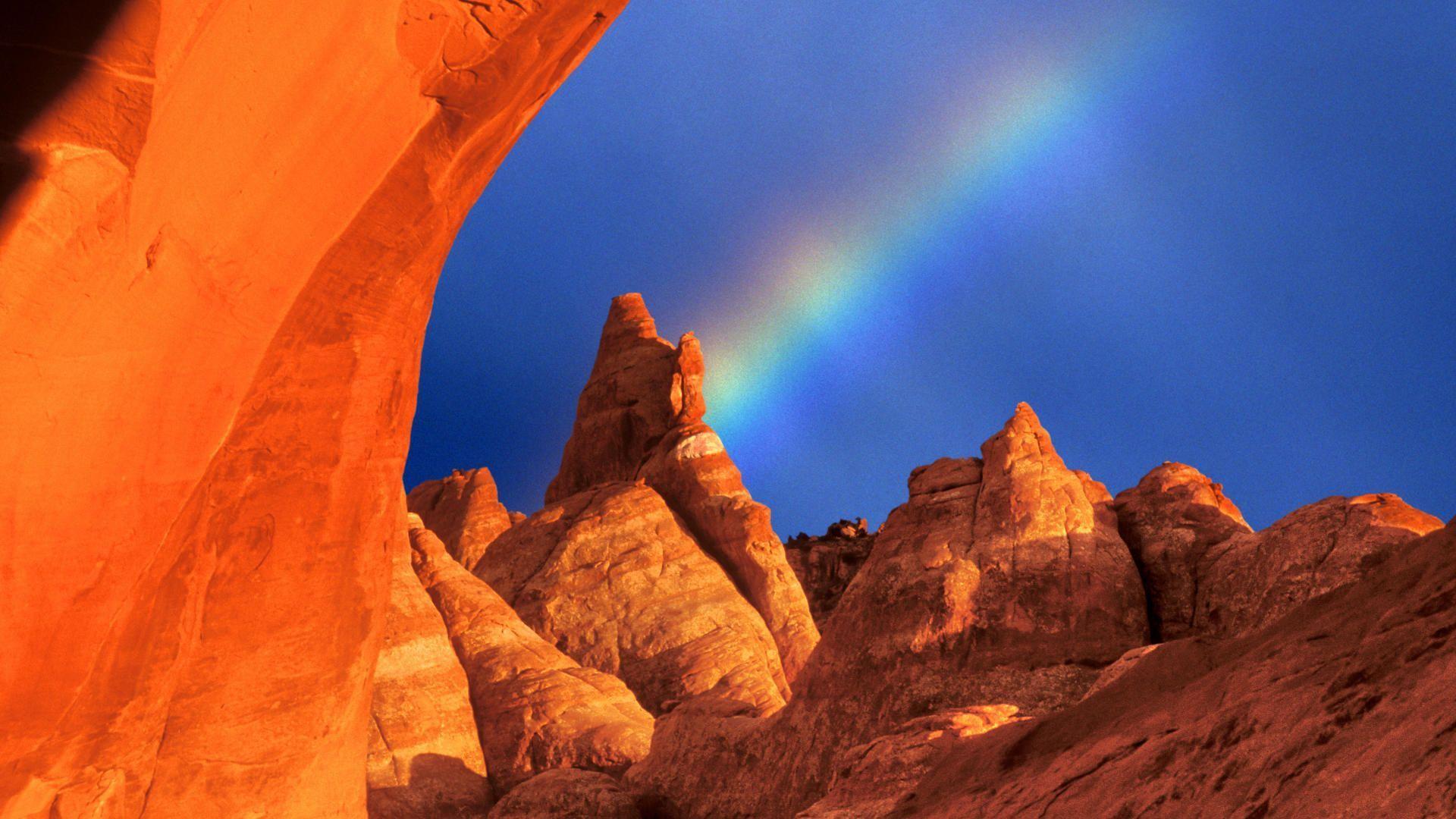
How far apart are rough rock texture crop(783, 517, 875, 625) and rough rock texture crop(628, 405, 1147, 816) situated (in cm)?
1571

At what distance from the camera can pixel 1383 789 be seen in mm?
2928

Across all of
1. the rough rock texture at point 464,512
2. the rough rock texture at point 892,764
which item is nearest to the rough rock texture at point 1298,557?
the rough rock texture at point 892,764

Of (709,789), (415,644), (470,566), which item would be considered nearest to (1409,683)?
(709,789)

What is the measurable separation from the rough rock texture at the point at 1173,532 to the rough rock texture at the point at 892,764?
4.30 m

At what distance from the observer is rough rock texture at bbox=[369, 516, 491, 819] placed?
53.3 feet

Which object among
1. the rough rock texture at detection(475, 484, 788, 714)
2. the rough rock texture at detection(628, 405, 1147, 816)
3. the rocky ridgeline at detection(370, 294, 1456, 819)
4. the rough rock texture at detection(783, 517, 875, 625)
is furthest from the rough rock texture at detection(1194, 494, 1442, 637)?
the rough rock texture at detection(783, 517, 875, 625)

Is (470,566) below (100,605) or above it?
above

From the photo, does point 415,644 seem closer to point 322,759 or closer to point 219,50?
point 322,759

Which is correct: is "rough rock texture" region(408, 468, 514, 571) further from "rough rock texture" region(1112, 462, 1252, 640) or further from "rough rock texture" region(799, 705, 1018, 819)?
"rough rock texture" region(799, 705, 1018, 819)

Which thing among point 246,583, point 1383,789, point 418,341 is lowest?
point 1383,789

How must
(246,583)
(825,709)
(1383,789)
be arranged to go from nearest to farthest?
(1383,789)
(246,583)
(825,709)

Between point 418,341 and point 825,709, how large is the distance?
7.25 m

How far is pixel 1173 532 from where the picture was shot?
13.3 meters

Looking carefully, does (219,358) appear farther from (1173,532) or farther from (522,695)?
(522,695)
